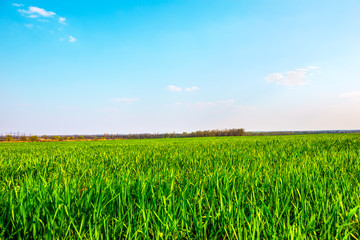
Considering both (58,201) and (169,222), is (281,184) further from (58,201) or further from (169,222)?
(58,201)

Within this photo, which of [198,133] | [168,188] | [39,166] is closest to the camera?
[168,188]

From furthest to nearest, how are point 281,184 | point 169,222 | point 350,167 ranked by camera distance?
1. point 350,167
2. point 281,184
3. point 169,222

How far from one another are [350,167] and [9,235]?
508cm

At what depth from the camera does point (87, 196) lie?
1818 mm

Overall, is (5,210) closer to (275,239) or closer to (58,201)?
(58,201)

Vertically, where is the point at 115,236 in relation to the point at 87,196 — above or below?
below

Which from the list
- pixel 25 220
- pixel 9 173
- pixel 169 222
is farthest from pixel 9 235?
pixel 9 173

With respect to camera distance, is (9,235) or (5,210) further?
(5,210)

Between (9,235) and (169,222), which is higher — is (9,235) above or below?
below

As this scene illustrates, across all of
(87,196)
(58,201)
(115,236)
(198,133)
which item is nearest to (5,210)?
(58,201)

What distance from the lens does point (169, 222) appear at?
4.84ft

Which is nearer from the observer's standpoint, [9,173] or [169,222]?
[169,222]

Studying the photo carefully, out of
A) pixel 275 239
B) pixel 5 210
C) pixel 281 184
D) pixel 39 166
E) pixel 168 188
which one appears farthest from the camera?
pixel 39 166

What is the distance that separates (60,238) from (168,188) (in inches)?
42.5
